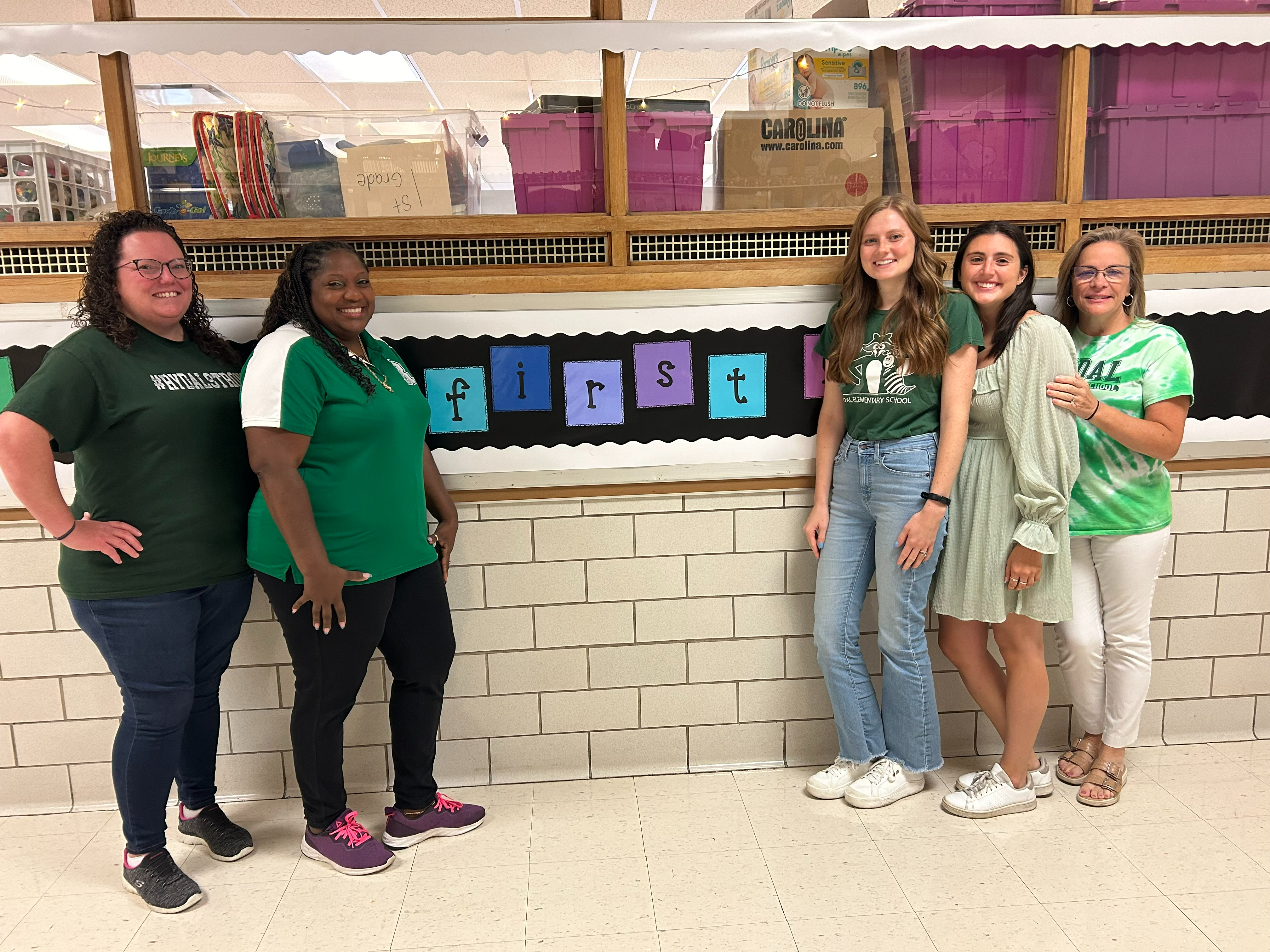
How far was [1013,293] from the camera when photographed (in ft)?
7.85

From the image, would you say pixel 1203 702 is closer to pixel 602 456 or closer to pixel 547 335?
pixel 602 456

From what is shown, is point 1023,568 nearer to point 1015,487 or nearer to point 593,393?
point 1015,487

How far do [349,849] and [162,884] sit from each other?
0.44m

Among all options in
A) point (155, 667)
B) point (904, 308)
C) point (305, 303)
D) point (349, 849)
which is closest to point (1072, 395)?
point (904, 308)

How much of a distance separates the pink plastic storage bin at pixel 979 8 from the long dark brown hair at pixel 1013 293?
667 millimetres

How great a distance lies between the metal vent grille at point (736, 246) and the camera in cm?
259

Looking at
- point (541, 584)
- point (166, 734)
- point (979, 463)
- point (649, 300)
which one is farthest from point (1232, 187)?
point (166, 734)

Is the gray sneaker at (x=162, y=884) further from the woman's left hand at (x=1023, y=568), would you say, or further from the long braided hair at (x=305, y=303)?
the woman's left hand at (x=1023, y=568)

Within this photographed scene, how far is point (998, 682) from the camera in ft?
8.50

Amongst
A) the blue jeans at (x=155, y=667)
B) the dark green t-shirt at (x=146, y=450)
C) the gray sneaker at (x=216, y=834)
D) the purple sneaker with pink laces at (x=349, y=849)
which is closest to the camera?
the dark green t-shirt at (x=146, y=450)

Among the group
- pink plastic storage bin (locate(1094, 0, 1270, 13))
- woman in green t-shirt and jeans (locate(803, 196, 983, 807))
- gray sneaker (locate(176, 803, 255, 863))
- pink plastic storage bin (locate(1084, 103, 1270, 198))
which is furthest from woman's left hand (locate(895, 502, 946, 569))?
gray sneaker (locate(176, 803, 255, 863))

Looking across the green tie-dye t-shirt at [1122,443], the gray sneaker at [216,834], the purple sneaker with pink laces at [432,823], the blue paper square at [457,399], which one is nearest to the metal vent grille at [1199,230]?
the green tie-dye t-shirt at [1122,443]

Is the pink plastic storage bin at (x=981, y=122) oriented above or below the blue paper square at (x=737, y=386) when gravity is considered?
above

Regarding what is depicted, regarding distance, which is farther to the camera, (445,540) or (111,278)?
(445,540)
